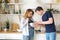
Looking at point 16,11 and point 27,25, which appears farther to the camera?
point 16,11

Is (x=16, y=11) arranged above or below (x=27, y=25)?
above

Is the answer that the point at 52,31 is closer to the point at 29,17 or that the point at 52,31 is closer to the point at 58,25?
the point at 29,17

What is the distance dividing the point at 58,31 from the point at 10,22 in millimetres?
1421

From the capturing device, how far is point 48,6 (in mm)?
4996

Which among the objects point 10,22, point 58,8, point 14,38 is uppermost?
point 58,8

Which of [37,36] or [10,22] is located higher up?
[10,22]

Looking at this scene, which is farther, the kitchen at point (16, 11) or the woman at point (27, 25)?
the kitchen at point (16, 11)

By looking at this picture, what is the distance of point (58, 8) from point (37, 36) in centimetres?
111

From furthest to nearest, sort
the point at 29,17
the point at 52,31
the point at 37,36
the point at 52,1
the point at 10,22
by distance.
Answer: the point at 10,22
the point at 52,1
the point at 37,36
the point at 29,17
the point at 52,31

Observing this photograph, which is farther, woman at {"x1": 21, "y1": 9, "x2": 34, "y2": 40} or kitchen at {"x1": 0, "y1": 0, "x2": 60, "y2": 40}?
kitchen at {"x1": 0, "y1": 0, "x2": 60, "y2": 40}

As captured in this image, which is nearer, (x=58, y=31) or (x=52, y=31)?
(x=52, y=31)

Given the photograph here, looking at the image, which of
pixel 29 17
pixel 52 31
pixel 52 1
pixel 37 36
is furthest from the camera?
pixel 52 1

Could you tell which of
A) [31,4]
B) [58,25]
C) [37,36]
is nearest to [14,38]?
[37,36]

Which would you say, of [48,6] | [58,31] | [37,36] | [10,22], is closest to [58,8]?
[48,6]
